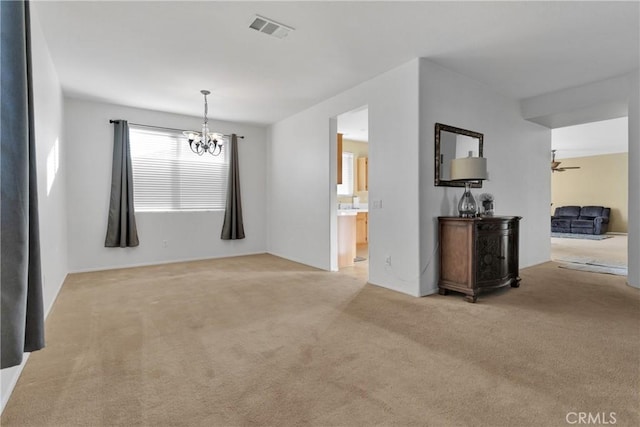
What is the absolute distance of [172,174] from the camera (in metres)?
5.92

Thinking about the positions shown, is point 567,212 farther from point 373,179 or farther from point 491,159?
point 373,179

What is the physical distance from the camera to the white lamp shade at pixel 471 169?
11.7 feet

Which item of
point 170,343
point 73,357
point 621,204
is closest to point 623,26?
point 170,343

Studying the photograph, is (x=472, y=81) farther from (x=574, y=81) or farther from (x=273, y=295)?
(x=273, y=295)

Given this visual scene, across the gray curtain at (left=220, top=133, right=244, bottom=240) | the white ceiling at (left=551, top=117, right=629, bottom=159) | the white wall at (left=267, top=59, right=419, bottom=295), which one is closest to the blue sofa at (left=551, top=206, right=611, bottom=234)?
the white ceiling at (left=551, top=117, right=629, bottom=159)

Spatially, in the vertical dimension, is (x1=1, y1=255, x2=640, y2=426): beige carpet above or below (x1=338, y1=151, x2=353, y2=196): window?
below

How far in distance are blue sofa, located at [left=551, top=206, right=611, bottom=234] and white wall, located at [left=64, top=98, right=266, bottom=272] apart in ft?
31.9

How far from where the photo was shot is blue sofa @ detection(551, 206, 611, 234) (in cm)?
998

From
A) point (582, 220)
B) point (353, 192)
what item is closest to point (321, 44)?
point (353, 192)

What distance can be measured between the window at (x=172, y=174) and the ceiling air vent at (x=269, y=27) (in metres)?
3.60

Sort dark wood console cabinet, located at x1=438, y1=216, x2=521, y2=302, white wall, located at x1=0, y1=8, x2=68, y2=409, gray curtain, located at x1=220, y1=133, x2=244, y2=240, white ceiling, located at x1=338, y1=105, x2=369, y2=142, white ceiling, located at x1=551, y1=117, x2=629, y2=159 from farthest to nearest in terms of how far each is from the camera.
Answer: white ceiling, located at x1=551, y1=117, x2=629, y2=159 → gray curtain, located at x1=220, y1=133, x2=244, y2=240 → white ceiling, located at x1=338, y1=105, x2=369, y2=142 → dark wood console cabinet, located at x1=438, y1=216, x2=521, y2=302 → white wall, located at x1=0, y1=8, x2=68, y2=409

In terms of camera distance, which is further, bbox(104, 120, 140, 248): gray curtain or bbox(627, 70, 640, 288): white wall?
bbox(104, 120, 140, 248): gray curtain

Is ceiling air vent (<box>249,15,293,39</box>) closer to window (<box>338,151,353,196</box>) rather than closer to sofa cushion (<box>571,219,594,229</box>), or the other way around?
window (<box>338,151,353,196</box>)

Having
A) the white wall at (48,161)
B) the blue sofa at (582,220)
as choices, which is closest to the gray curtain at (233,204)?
the white wall at (48,161)
